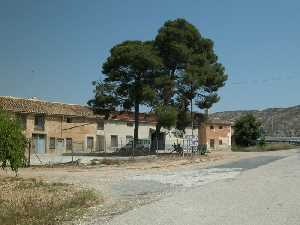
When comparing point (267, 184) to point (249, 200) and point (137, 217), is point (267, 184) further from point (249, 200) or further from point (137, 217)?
point (137, 217)

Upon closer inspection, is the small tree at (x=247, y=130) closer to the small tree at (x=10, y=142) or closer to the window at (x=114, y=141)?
the window at (x=114, y=141)

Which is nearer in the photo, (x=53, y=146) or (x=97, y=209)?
(x=97, y=209)

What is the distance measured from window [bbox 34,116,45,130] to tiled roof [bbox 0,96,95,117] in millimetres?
739

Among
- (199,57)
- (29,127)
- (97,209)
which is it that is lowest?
(97,209)

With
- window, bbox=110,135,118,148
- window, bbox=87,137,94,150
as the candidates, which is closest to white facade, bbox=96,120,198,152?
window, bbox=110,135,118,148

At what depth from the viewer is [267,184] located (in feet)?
74.8

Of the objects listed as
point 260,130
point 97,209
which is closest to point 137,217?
point 97,209

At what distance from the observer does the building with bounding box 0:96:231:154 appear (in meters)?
61.1

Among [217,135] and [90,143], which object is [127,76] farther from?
[217,135]

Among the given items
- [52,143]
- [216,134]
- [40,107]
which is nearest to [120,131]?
[52,143]

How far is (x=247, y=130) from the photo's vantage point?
9088 cm

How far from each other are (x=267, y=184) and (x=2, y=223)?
42.3 ft

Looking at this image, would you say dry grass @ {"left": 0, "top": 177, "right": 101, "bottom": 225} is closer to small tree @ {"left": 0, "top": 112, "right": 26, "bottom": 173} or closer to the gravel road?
small tree @ {"left": 0, "top": 112, "right": 26, "bottom": 173}

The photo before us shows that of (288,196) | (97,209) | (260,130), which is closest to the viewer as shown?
(97,209)
